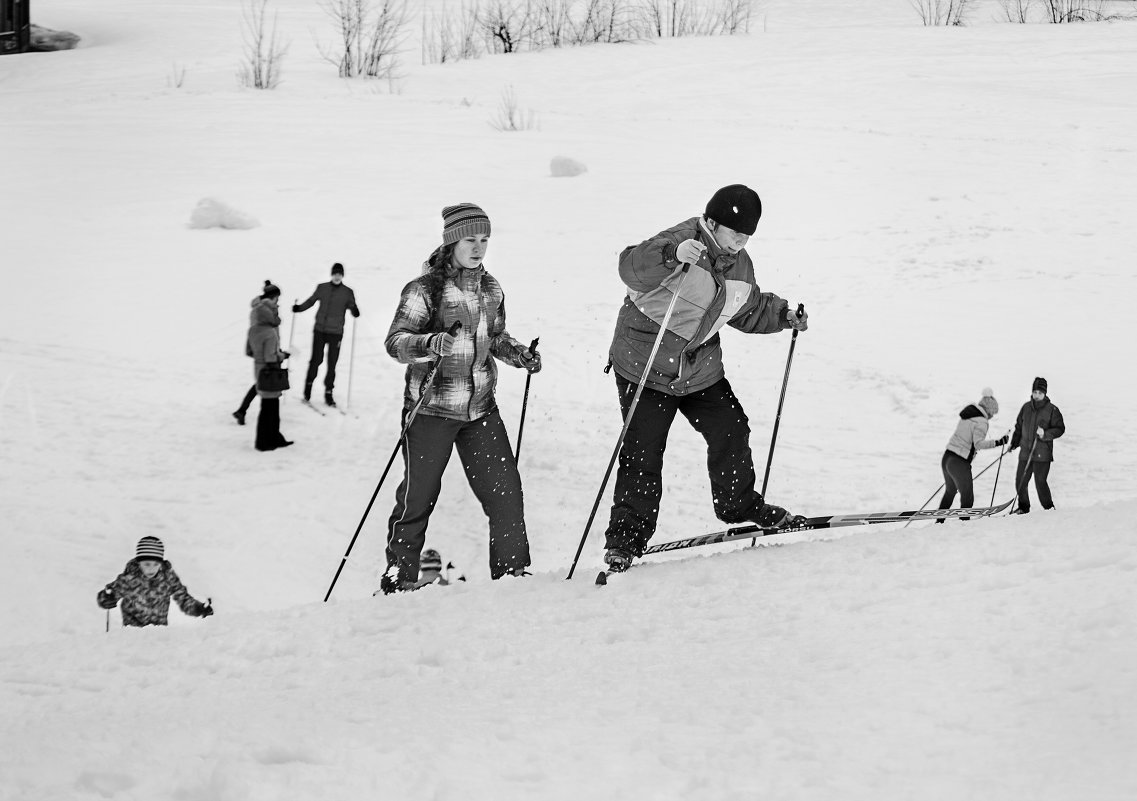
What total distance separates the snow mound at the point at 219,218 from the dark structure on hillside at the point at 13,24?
21.2 m

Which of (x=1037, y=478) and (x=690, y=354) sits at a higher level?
(x=690, y=354)

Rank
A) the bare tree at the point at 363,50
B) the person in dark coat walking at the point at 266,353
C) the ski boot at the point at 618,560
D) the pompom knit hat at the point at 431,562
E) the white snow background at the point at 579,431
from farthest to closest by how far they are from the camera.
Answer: the bare tree at the point at 363,50 → the person in dark coat walking at the point at 266,353 → the pompom knit hat at the point at 431,562 → the ski boot at the point at 618,560 → the white snow background at the point at 579,431

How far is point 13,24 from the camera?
116 ft

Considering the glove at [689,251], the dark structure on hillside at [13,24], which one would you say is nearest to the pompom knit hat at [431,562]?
the glove at [689,251]

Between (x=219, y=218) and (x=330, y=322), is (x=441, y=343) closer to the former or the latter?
(x=330, y=322)

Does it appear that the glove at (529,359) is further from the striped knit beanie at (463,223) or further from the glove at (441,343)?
the striped knit beanie at (463,223)

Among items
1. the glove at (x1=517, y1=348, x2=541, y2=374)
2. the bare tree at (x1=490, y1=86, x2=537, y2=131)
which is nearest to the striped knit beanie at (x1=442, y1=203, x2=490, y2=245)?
the glove at (x1=517, y1=348, x2=541, y2=374)

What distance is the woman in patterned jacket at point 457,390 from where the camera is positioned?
4613 millimetres

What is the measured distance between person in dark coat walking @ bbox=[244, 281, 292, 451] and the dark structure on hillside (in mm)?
29798

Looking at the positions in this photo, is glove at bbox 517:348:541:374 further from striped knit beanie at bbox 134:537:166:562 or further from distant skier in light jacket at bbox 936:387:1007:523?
distant skier in light jacket at bbox 936:387:1007:523

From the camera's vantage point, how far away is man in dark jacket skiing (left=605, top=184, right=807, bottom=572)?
4180 millimetres

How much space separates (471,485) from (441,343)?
703 millimetres

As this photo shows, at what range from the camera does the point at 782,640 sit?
3.07 m

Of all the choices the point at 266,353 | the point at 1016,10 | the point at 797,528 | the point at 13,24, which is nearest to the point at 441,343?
the point at 797,528
